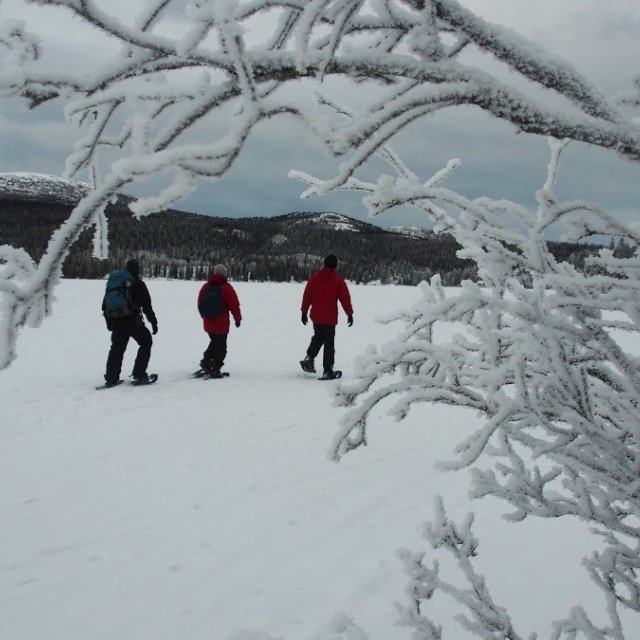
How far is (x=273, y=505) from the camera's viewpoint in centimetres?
371

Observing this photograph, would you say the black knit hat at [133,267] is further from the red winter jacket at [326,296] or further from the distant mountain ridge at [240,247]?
the distant mountain ridge at [240,247]

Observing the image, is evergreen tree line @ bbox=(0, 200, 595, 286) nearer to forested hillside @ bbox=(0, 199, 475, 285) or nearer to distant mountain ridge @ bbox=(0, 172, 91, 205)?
forested hillside @ bbox=(0, 199, 475, 285)

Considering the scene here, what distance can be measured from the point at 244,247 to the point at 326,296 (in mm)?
74201

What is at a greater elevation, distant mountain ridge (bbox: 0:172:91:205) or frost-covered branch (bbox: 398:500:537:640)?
distant mountain ridge (bbox: 0:172:91:205)

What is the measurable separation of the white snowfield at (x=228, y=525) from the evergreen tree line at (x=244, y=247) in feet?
128

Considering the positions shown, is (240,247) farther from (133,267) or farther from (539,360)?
(539,360)

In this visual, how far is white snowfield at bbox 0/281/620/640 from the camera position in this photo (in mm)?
2588

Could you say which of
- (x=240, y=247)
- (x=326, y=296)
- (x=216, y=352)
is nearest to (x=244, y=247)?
(x=240, y=247)

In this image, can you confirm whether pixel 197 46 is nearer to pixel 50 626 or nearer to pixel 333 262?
pixel 50 626

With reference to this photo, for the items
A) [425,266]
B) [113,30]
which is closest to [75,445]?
[113,30]

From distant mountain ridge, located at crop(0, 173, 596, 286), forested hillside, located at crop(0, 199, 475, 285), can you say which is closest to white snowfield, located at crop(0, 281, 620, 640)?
distant mountain ridge, located at crop(0, 173, 596, 286)

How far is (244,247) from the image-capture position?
80562 millimetres

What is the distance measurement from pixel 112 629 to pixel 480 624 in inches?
68.4

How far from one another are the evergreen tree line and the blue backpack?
37.8m
